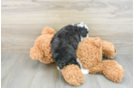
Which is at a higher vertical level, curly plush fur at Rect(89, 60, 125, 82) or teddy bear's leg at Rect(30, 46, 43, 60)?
teddy bear's leg at Rect(30, 46, 43, 60)

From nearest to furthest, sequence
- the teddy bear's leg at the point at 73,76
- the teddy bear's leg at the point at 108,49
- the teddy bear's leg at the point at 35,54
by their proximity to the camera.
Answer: the teddy bear's leg at the point at 73,76
the teddy bear's leg at the point at 35,54
the teddy bear's leg at the point at 108,49

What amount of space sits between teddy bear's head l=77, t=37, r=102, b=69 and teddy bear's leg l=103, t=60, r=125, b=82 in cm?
9

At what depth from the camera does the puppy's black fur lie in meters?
0.79

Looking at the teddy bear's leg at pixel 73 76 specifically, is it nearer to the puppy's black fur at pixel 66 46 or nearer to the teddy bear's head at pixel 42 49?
the puppy's black fur at pixel 66 46

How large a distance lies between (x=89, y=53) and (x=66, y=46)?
178 millimetres

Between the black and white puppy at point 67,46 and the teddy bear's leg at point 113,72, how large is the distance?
0.13m

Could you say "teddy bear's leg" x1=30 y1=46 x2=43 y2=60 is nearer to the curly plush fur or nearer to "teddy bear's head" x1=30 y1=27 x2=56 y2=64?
"teddy bear's head" x1=30 y1=27 x2=56 y2=64

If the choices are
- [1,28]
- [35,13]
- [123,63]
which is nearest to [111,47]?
[123,63]

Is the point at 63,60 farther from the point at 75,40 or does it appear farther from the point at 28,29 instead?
the point at 28,29

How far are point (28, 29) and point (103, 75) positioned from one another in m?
0.69

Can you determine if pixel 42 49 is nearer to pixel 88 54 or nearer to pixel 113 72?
pixel 88 54

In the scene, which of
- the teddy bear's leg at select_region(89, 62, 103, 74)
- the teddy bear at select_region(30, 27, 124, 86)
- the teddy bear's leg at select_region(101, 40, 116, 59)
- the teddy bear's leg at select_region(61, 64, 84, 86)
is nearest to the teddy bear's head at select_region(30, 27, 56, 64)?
the teddy bear at select_region(30, 27, 124, 86)

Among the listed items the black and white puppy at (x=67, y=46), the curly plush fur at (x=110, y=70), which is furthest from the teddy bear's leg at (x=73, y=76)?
the curly plush fur at (x=110, y=70)

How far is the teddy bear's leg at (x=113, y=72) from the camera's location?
782mm
